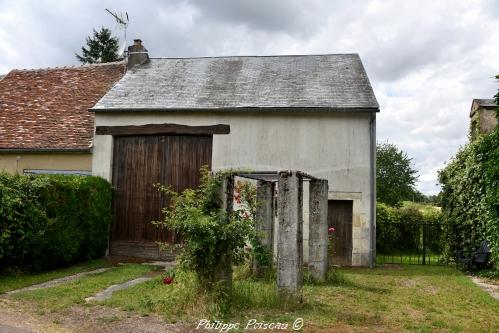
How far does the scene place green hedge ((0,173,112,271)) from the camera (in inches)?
381

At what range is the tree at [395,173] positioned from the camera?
3002 cm

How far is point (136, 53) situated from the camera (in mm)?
17250

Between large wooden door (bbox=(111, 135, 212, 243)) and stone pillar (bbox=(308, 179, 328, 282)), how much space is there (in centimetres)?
497

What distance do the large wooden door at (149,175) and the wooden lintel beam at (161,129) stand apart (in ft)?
0.62

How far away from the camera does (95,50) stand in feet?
112

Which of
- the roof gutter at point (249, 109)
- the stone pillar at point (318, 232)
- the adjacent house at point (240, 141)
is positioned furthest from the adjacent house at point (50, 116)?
the stone pillar at point (318, 232)

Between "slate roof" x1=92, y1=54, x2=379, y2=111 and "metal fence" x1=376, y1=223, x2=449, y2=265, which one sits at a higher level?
"slate roof" x1=92, y1=54, x2=379, y2=111

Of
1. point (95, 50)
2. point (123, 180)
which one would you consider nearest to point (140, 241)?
point (123, 180)

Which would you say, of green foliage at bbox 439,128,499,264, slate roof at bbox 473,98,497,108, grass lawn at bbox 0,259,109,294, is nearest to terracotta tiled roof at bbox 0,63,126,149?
grass lawn at bbox 0,259,109,294

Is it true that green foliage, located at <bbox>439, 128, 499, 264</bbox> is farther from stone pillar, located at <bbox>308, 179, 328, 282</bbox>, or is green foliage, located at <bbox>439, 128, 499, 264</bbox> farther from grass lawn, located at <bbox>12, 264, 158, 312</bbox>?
grass lawn, located at <bbox>12, 264, 158, 312</bbox>

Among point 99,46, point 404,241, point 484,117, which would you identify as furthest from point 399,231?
point 99,46

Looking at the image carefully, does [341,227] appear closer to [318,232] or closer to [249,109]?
[318,232]

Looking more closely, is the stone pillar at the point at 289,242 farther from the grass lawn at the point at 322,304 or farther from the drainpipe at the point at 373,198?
the drainpipe at the point at 373,198

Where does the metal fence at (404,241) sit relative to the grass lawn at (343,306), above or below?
above
